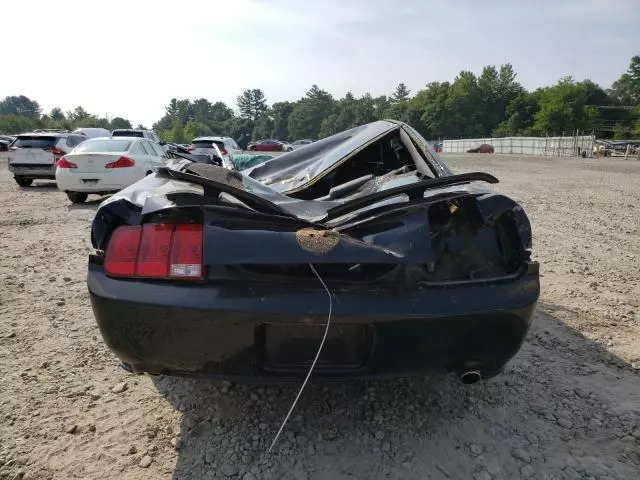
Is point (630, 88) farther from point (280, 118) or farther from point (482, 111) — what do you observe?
point (280, 118)

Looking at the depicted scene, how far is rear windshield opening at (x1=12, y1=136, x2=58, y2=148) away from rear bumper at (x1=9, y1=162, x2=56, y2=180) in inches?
20.9

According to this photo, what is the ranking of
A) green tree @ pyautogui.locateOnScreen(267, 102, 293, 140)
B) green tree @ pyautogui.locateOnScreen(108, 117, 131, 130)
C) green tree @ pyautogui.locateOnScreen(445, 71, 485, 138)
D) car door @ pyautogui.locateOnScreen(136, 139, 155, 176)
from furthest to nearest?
green tree @ pyautogui.locateOnScreen(267, 102, 293, 140) < green tree @ pyautogui.locateOnScreen(108, 117, 131, 130) < green tree @ pyautogui.locateOnScreen(445, 71, 485, 138) < car door @ pyautogui.locateOnScreen(136, 139, 155, 176)

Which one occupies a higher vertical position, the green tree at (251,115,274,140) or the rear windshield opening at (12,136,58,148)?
the green tree at (251,115,274,140)

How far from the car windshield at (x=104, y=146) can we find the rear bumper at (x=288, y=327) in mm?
8872

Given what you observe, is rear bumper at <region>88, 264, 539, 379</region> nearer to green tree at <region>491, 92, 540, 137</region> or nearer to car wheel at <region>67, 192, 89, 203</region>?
car wheel at <region>67, 192, 89, 203</region>

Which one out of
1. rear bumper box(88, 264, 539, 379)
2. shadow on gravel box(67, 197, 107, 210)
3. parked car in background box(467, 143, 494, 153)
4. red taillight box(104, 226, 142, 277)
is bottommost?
parked car in background box(467, 143, 494, 153)

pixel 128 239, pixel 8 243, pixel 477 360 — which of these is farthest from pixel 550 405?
pixel 8 243

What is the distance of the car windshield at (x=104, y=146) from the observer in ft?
32.2

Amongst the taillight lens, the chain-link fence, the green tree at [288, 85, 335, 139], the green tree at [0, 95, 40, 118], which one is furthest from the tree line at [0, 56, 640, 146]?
the taillight lens

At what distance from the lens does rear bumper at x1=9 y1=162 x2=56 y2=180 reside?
1300 cm

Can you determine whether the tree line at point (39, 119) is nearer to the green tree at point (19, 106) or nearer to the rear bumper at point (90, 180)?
the green tree at point (19, 106)

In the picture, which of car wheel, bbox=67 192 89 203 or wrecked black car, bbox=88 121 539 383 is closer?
wrecked black car, bbox=88 121 539 383

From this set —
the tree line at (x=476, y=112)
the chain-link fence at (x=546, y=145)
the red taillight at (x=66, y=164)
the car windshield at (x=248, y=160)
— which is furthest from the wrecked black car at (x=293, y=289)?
the tree line at (x=476, y=112)

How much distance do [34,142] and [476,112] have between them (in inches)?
3509
